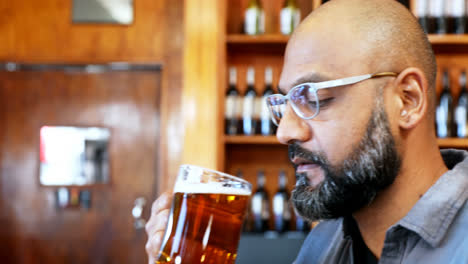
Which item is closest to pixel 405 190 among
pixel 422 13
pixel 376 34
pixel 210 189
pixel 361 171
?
pixel 361 171

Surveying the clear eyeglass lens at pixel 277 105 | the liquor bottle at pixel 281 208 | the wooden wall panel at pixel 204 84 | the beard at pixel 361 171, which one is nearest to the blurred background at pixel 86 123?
the wooden wall panel at pixel 204 84

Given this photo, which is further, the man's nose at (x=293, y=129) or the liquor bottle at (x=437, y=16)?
the liquor bottle at (x=437, y=16)

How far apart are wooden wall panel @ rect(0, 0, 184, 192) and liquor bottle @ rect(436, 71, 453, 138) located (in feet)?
5.81

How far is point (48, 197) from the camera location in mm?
3717

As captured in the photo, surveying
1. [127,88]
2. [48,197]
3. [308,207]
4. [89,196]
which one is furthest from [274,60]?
[308,207]

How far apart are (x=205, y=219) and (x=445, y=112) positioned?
242 cm

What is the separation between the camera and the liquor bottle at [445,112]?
2.77 m

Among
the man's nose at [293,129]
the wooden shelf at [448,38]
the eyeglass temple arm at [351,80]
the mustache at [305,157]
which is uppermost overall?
the wooden shelf at [448,38]

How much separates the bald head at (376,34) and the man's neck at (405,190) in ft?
0.46

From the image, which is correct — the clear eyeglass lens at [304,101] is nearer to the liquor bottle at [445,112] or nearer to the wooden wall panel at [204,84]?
the wooden wall panel at [204,84]

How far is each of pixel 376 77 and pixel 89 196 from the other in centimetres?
311

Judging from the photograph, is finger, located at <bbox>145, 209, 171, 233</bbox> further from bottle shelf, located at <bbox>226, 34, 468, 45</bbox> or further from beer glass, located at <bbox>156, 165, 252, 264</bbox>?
bottle shelf, located at <bbox>226, 34, 468, 45</bbox>

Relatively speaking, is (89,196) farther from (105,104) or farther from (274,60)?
(274,60)

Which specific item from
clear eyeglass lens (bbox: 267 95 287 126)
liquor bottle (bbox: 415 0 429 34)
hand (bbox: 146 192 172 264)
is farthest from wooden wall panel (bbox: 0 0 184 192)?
hand (bbox: 146 192 172 264)
